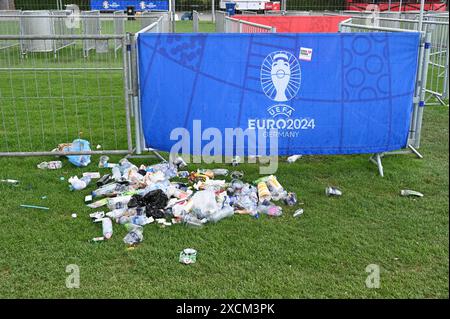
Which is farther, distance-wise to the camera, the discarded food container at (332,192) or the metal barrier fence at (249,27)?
the metal barrier fence at (249,27)

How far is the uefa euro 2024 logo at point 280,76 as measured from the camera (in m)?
5.78

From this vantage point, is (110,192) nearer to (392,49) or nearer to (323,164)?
(323,164)

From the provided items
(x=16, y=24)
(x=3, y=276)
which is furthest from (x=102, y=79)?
(x=3, y=276)

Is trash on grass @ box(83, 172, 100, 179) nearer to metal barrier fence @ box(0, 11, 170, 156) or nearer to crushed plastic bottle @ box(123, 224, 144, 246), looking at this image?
metal barrier fence @ box(0, 11, 170, 156)

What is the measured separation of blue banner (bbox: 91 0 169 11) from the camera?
27.2 meters

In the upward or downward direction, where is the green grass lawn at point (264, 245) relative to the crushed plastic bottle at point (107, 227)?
downward

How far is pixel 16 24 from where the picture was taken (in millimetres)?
17594

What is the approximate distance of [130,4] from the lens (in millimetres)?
27375

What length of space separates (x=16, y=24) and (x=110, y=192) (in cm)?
1449

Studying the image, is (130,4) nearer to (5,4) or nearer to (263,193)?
(5,4)

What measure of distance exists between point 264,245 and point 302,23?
1354cm

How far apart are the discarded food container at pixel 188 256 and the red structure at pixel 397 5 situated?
2546cm

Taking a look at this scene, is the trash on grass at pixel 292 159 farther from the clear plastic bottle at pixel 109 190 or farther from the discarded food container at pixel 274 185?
the clear plastic bottle at pixel 109 190

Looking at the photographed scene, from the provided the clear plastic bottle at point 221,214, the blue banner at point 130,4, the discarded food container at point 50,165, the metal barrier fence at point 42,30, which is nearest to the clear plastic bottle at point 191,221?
the clear plastic bottle at point 221,214
